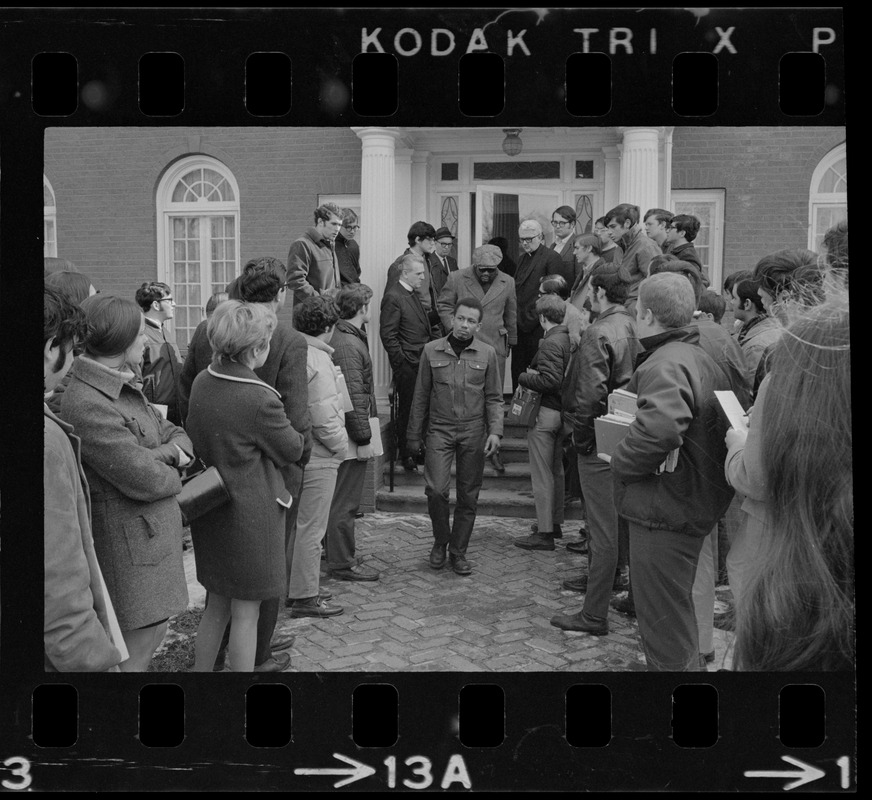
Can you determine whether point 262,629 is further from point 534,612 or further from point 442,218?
point 442,218

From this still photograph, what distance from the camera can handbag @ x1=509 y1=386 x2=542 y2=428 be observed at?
18.6 feet

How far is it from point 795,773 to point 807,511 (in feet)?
5.30

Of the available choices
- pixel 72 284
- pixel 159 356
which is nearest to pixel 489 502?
pixel 159 356

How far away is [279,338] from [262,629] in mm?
1451

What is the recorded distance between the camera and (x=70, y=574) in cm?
282

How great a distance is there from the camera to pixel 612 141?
8781 mm

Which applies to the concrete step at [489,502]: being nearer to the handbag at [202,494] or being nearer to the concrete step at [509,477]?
the concrete step at [509,477]

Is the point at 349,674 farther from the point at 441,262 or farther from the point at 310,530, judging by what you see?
the point at 441,262

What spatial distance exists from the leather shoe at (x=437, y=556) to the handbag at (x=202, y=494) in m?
2.44

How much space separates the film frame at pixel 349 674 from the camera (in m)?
3.04

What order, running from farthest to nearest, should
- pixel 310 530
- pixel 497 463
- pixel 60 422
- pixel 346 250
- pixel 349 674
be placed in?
pixel 346 250 → pixel 497 463 → pixel 310 530 → pixel 349 674 → pixel 60 422

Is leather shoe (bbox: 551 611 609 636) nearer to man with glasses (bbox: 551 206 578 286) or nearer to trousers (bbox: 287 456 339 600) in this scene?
trousers (bbox: 287 456 339 600)

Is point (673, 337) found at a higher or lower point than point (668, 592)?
higher

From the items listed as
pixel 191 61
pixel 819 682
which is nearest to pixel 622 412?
pixel 819 682
